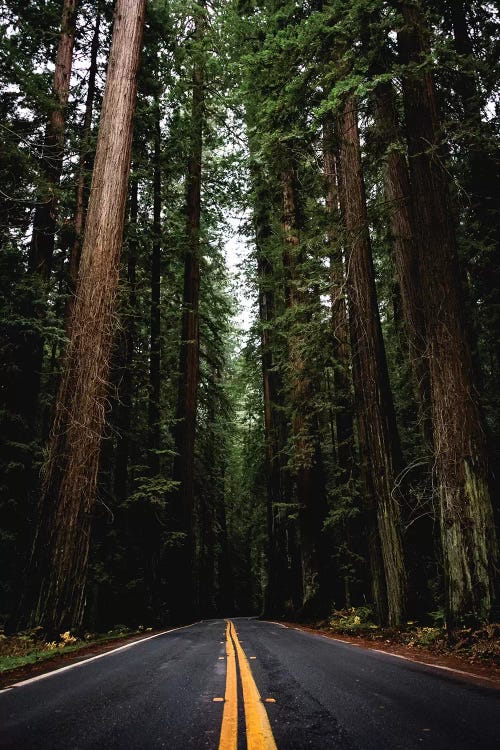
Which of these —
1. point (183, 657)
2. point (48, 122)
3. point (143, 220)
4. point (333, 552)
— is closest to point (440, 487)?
point (183, 657)

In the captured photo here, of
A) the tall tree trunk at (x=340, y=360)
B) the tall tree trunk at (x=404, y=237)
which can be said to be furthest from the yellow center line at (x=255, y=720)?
the tall tree trunk at (x=340, y=360)

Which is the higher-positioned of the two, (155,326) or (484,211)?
(155,326)

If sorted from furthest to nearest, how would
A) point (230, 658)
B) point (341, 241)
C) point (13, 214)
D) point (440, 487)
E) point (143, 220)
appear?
point (143, 220), point (13, 214), point (341, 241), point (440, 487), point (230, 658)

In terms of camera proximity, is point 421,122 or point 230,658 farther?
point 421,122

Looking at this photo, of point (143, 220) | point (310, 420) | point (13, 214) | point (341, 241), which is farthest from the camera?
point (143, 220)

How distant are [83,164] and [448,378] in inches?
406

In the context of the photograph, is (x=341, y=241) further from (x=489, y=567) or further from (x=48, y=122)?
(x=48, y=122)

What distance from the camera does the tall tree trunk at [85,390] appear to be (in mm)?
7023

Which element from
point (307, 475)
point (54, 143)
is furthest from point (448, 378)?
point (54, 143)

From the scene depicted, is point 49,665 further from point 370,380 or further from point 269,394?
point 269,394

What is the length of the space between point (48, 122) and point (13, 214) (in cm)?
239

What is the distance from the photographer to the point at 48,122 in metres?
10.3

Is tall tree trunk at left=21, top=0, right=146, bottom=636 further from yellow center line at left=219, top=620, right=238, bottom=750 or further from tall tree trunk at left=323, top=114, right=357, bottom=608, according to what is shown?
tall tree trunk at left=323, top=114, right=357, bottom=608

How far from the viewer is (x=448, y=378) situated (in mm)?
6766
